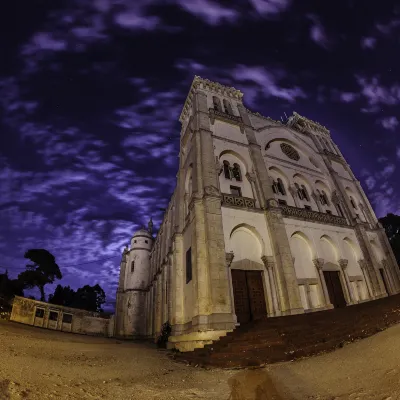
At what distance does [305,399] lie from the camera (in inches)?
138

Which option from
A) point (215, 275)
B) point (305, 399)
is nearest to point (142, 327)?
point (215, 275)

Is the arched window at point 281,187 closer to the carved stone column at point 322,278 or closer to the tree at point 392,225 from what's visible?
the carved stone column at point 322,278

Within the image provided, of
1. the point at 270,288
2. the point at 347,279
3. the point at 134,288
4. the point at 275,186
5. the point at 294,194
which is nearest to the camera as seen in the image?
the point at 270,288

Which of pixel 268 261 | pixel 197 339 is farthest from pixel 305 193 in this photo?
pixel 197 339

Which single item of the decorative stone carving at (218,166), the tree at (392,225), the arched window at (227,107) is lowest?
the decorative stone carving at (218,166)

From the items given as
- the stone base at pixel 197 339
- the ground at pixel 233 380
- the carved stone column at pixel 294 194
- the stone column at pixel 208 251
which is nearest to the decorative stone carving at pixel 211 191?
the stone column at pixel 208 251

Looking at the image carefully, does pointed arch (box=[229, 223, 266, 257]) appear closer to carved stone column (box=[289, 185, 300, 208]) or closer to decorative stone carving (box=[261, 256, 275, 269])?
decorative stone carving (box=[261, 256, 275, 269])

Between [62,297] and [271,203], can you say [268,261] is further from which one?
[62,297]

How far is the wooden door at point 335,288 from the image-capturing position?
46.6ft

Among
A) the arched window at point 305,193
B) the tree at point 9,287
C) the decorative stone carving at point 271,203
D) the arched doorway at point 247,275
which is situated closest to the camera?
the arched doorway at point 247,275

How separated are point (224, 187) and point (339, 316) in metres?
9.06

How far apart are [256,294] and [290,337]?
480cm

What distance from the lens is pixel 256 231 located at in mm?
13422

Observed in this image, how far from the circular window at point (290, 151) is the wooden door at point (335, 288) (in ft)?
35.0
